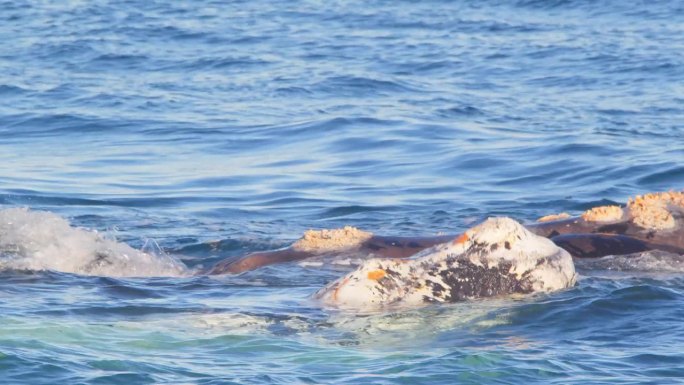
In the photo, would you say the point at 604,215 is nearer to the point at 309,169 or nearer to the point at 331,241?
the point at 331,241

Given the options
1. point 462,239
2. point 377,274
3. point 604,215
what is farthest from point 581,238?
point 377,274

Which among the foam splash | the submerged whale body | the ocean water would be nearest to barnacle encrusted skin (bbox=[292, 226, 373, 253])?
the ocean water

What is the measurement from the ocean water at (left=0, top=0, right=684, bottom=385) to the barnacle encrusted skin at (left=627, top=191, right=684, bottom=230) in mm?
626

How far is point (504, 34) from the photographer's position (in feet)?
84.0

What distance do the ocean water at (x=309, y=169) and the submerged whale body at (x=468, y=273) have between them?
245mm

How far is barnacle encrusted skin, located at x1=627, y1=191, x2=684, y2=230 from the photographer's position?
10.3m

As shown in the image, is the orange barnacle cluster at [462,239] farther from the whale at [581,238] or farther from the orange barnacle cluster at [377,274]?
the whale at [581,238]

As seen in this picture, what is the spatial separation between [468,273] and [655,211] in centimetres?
233

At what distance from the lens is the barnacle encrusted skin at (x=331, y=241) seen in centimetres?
1028

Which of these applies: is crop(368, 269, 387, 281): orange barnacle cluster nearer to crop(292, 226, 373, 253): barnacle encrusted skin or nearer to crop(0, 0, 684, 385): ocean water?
crop(0, 0, 684, 385): ocean water

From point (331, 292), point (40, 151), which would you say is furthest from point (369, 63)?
point (331, 292)

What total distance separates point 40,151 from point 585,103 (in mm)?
7836

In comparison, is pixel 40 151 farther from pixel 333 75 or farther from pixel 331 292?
pixel 331 292

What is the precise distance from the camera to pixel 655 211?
10.3m
